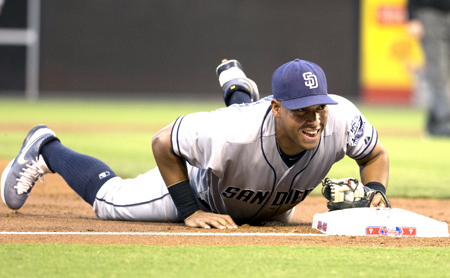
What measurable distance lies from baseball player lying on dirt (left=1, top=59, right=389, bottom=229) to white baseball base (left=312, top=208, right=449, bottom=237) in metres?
0.17

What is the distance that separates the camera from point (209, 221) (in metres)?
3.09

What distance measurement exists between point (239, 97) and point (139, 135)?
232 inches

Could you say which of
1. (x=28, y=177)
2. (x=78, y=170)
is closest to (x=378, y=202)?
(x=78, y=170)

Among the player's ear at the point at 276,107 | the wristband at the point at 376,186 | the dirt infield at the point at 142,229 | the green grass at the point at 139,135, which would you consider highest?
the player's ear at the point at 276,107

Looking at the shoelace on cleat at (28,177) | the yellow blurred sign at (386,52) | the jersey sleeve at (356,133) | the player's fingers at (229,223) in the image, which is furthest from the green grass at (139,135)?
the player's fingers at (229,223)

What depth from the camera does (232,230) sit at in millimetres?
3049

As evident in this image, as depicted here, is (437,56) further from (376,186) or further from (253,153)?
(253,153)

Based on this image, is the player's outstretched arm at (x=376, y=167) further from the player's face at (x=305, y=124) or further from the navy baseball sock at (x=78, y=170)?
the navy baseball sock at (x=78, y=170)

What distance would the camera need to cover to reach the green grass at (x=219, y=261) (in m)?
2.21

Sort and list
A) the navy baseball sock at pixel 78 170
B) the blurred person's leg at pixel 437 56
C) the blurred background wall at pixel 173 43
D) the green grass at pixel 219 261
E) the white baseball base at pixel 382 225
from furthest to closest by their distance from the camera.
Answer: the blurred background wall at pixel 173 43 → the blurred person's leg at pixel 437 56 → the navy baseball sock at pixel 78 170 → the white baseball base at pixel 382 225 → the green grass at pixel 219 261

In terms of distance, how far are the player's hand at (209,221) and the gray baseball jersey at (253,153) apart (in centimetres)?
9

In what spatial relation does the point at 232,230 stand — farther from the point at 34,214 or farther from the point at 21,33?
the point at 21,33

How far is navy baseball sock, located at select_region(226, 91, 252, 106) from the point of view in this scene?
3852 millimetres

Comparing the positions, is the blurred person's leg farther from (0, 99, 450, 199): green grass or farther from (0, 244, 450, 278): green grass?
(0, 244, 450, 278): green grass
